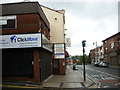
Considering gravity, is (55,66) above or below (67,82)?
above

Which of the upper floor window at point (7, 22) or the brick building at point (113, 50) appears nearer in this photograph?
the upper floor window at point (7, 22)

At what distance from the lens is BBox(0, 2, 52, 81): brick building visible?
17.5 metres

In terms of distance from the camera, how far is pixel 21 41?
17.5 metres

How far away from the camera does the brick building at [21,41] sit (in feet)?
57.3

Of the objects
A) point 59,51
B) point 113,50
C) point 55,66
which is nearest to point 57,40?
point 59,51

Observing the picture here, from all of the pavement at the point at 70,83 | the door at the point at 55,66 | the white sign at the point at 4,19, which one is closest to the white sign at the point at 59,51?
the door at the point at 55,66

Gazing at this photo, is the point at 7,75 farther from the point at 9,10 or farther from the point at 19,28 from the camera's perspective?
the point at 9,10

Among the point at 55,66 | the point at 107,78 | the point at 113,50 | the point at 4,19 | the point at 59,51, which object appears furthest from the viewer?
the point at 113,50

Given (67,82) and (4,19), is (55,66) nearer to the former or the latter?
(67,82)

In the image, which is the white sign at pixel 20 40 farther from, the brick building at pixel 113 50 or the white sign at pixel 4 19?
the brick building at pixel 113 50

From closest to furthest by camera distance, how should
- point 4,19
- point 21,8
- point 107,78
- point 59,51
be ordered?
point 21,8 < point 4,19 < point 107,78 < point 59,51

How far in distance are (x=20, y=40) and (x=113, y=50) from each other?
42435 mm

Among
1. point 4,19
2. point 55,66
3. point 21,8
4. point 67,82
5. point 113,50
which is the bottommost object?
point 67,82

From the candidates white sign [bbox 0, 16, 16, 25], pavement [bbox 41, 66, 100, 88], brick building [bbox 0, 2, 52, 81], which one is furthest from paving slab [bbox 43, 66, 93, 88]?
white sign [bbox 0, 16, 16, 25]
